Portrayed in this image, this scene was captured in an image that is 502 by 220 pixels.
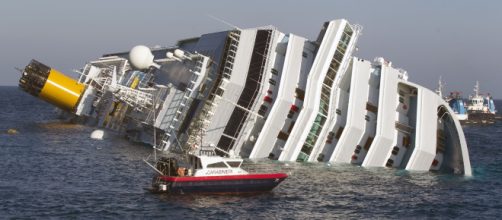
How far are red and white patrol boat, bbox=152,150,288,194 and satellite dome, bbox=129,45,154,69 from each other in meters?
31.3

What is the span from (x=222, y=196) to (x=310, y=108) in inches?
717

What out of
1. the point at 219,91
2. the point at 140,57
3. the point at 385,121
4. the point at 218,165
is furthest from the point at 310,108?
the point at 140,57

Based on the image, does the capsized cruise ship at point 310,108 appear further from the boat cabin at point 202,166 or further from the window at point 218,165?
the window at point 218,165

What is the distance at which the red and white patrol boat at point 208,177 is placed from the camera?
46.0 metres

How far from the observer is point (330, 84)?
214 feet

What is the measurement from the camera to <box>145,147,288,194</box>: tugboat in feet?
151

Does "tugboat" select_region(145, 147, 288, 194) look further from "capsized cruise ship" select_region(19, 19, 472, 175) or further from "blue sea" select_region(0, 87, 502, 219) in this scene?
"capsized cruise ship" select_region(19, 19, 472, 175)

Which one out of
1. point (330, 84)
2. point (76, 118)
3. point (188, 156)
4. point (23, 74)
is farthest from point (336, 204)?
point (76, 118)

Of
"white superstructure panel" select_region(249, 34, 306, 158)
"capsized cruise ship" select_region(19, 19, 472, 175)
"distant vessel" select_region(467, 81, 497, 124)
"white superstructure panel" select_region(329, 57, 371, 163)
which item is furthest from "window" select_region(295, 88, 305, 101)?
"distant vessel" select_region(467, 81, 497, 124)

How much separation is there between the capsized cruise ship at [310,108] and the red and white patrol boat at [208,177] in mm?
12305

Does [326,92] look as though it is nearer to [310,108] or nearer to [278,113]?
A: [310,108]

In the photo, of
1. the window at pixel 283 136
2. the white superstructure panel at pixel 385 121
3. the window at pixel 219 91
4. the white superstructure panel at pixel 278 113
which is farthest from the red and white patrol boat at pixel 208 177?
the white superstructure panel at pixel 385 121

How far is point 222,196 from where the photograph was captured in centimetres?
4728

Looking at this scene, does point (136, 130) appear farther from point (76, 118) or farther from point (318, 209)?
point (318, 209)
